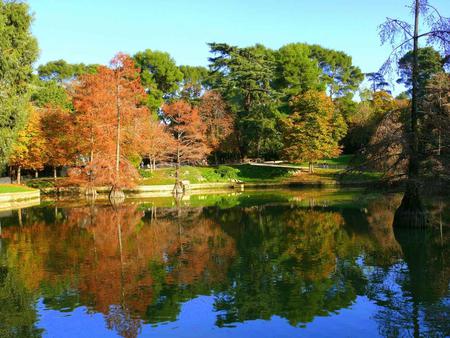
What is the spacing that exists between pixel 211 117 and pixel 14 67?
2497 centimetres

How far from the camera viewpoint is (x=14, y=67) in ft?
89.6

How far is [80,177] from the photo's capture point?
36062mm

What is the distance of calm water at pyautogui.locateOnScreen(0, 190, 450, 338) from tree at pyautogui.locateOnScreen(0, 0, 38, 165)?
8.22 m

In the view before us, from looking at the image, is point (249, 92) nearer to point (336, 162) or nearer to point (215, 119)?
point (215, 119)

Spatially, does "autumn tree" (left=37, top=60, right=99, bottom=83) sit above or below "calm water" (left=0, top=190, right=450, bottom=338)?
above

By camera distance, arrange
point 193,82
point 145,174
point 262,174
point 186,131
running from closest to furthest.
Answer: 1. point 145,174
2. point 186,131
3. point 262,174
4. point 193,82

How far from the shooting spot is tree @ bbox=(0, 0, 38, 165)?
2608 cm

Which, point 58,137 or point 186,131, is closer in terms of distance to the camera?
point 58,137

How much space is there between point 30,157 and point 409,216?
31632 mm

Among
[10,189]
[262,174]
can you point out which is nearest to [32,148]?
[10,189]

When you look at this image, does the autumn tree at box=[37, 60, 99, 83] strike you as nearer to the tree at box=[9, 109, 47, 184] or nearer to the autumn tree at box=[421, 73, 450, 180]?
the tree at box=[9, 109, 47, 184]

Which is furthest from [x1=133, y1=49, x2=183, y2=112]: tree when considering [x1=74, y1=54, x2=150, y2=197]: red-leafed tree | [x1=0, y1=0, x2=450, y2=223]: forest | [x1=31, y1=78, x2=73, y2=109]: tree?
[x1=74, y1=54, x2=150, y2=197]: red-leafed tree

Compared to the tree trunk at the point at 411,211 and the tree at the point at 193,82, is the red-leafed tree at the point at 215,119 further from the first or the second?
the tree trunk at the point at 411,211

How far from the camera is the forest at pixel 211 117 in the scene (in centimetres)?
1803
